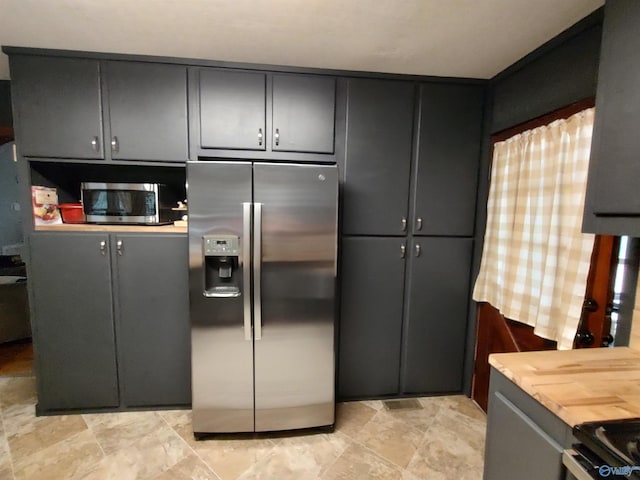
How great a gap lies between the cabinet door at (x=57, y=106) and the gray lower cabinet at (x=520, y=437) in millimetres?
2540

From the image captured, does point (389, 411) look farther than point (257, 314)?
Yes

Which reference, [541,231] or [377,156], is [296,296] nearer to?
[377,156]

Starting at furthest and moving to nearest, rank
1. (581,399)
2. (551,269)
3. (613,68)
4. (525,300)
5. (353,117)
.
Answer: (353,117) → (525,300) → (551,269) → (613,68) → (581,399)

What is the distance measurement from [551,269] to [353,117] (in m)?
1.49

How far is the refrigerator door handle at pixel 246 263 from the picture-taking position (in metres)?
1.66

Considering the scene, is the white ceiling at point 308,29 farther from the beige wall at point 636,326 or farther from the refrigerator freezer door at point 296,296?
the beige wall at point 636,326

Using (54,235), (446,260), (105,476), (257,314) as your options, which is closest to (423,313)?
(446,260)

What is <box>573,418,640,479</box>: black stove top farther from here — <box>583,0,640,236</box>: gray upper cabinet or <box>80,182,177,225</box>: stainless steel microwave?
<box>80,182,177,225</box>: stainless steel microwave

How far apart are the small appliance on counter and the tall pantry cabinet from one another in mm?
1349

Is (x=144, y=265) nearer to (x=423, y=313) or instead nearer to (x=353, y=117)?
(x=353, y=117)

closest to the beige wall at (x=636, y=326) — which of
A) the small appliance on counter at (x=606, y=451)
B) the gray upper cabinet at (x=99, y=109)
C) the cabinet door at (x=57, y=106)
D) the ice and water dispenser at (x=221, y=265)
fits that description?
the small appliance on counter at (x=606, y=451)

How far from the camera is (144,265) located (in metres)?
1.92

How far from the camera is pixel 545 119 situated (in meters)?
1.65

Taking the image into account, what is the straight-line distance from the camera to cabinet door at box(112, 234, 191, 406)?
75.3 inches
